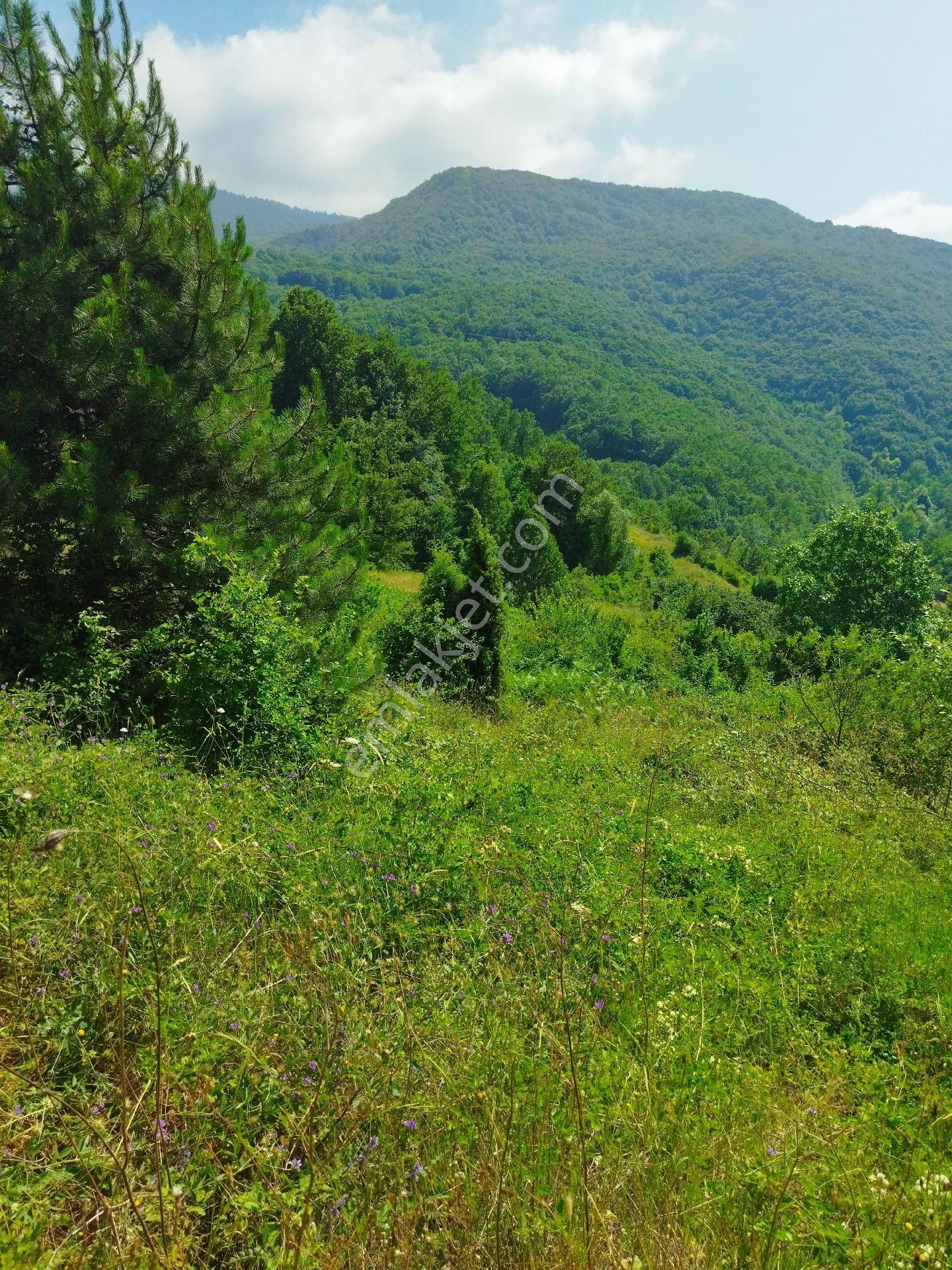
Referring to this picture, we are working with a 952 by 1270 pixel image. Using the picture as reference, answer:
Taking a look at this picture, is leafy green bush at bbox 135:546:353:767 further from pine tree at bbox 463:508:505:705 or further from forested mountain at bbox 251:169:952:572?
forested mountain at bbox 251:169:952:572

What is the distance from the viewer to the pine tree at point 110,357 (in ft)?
20.4

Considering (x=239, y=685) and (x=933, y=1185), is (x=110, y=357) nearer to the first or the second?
(x=239, y=685)

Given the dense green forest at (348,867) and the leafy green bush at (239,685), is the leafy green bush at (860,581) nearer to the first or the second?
the dense green forest at (348,867)

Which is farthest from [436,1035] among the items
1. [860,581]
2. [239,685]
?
[860,581]

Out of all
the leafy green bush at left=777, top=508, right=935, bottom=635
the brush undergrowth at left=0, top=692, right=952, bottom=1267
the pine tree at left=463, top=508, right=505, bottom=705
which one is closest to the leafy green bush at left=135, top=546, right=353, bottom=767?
the brush undergrowth at left=0, top=692, right=952, bottom=1267

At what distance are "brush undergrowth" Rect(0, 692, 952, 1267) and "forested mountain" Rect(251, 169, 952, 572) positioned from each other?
72110 millimetres

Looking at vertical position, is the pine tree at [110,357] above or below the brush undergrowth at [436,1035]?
above

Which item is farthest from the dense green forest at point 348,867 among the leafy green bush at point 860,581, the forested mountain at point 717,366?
the forested mountain at point 717,366

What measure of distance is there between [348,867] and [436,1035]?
1295 mm

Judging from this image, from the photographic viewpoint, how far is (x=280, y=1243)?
196 cm

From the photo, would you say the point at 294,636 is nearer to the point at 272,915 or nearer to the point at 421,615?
the point at 272,915

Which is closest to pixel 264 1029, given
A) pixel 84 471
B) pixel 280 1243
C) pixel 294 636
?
pixel 280 1243

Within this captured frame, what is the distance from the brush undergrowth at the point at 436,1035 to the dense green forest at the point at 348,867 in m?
0.02

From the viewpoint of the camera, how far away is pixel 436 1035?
2.55m
